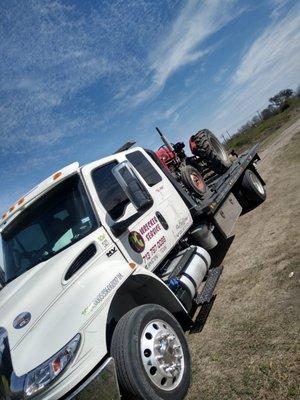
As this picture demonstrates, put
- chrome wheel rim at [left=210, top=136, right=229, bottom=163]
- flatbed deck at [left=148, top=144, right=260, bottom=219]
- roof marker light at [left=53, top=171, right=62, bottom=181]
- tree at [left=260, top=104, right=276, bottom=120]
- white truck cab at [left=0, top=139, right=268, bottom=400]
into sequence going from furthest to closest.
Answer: tree at [left=260, top=104, right=276, bottom=120] < chrome wheel rim at [left=210, top=136, right=229, bottom=163] < flatbed deck at [left=148, top=144, right=260, bottom=219] < roof marker light at [left=53, top=171, right=62, bottom=181] < white truck cab at [left=0, top=139, right=268, bottom=400]

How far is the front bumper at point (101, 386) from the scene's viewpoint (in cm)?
294

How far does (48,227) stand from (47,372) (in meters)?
1.85

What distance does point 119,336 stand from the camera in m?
3.38

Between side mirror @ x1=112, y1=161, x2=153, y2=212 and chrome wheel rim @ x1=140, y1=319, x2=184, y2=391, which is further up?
side mirror @ x1=112, y1=161, x2=153, y2=212

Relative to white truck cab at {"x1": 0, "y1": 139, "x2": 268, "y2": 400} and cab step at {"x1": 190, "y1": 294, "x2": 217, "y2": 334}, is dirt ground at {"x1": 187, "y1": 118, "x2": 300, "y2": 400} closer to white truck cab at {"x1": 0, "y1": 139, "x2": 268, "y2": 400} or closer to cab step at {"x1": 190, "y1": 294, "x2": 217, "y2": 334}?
cab step at {"x1": 190, "y1": 294, "x2": 217, "y2": 334}

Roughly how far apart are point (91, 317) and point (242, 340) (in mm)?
1763

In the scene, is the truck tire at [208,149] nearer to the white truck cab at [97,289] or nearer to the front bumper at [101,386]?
the white truck cab at [97,289]

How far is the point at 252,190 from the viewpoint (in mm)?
9242

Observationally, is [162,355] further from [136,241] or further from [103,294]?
[136,241]

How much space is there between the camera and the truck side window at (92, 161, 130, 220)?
4562 millimetres

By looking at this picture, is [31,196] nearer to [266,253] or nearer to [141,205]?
[141,205]

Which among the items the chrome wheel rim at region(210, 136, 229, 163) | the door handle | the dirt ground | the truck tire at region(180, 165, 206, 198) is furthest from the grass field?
the door handle

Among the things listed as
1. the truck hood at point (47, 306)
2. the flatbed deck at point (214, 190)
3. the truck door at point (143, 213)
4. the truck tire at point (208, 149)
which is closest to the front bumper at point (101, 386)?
the truck hood at point (47, 306)

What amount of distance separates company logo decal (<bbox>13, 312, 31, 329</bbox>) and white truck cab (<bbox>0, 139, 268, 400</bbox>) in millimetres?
11
